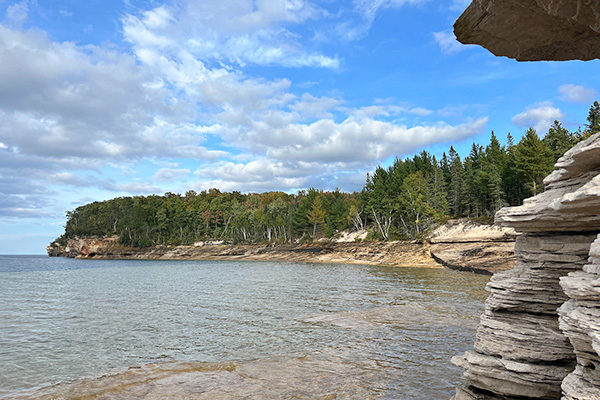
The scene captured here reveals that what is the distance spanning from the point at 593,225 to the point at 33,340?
19.7 m

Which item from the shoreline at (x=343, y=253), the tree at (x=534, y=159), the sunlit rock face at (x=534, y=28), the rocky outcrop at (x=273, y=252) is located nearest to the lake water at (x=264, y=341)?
the sunlit rock face at (x=534, y=28)

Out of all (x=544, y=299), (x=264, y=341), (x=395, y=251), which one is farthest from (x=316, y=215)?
(x=544, y=299)

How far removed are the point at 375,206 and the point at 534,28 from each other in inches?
3368

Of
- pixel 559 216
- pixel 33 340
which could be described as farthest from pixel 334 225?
pixel 559 216

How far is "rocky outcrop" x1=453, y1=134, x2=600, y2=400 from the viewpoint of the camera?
19.2ft

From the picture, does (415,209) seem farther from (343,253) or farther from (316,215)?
(316,215)

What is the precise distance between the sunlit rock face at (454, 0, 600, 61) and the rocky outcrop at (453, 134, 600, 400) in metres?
2.79

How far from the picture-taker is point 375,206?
92500 mm

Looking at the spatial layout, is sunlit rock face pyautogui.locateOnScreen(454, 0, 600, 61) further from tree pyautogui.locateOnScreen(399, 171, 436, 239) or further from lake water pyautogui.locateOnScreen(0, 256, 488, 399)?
tree pyautogui.locateOnScreen(399, 171, 436, 239)

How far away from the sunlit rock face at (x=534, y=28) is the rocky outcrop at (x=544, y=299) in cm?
279

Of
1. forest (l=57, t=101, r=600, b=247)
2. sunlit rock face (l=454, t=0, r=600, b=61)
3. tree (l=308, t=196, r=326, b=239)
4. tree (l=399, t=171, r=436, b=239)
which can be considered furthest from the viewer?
tree (l=308, t=196, r=326, b=239)

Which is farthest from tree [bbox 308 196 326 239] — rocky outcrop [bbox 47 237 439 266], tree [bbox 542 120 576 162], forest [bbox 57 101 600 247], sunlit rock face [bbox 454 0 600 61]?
sunlit rock face [bbox 454 0 600 61]

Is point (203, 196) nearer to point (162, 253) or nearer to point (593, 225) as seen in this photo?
point (162, 253)

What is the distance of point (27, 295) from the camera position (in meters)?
31.2
